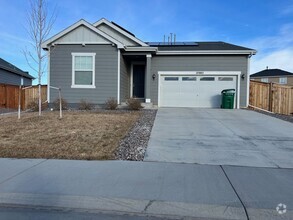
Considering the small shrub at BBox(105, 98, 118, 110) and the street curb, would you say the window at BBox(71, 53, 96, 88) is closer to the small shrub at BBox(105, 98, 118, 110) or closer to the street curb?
the small shrub at BBox(105, 98, 118, 110)

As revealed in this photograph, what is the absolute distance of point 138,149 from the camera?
317 inches

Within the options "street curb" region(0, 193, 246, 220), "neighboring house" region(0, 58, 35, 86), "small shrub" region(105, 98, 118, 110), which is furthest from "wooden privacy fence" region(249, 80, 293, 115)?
"neighboring house" region(0, 58, 35, 86)

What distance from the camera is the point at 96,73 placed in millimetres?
17312

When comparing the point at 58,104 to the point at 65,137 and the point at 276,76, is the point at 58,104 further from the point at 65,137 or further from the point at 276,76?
the point at 276,76

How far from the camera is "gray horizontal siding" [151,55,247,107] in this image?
61.8 ft

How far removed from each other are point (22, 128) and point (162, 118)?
6074 mm

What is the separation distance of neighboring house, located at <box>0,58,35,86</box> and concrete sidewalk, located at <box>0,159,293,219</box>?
28369 millimetres

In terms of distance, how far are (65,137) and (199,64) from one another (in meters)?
12.1

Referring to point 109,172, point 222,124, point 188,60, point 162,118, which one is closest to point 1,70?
point 188,60

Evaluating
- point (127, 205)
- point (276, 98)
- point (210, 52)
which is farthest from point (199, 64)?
point (127, 205)

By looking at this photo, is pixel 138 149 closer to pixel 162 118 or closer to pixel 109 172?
pixel 109 172

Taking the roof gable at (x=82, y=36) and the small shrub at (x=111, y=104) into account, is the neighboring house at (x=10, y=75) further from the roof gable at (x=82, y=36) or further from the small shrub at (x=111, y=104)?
the small shrub at (x=111, y=104)

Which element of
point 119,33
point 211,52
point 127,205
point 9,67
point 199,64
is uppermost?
point 119,33

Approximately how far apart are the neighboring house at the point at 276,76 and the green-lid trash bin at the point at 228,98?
4761 centimetres
